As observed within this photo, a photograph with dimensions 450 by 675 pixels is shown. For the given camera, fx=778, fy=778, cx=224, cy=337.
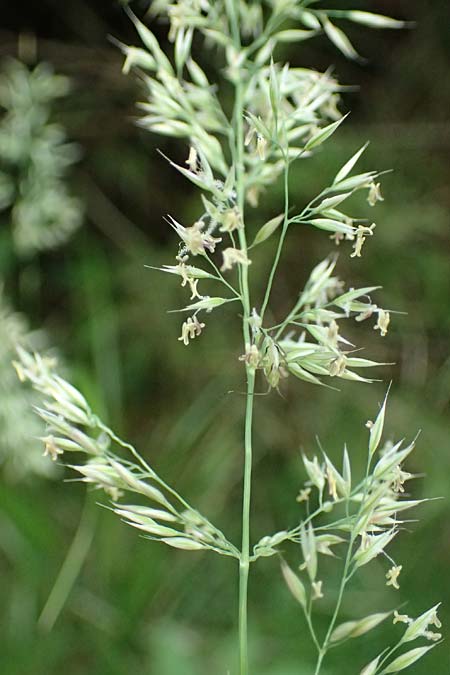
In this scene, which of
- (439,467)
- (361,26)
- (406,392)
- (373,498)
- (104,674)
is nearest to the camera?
(373,498)

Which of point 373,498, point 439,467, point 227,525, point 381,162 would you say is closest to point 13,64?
point 381,162

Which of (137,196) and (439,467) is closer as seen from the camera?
(439,467)

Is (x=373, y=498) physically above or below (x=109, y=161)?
above

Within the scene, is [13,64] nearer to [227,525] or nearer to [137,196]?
[137,196]

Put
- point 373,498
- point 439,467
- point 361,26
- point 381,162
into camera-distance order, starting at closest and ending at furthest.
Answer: point 373,498
point 439,467
point 381,162
point 361,26

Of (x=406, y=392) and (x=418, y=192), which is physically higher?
(x=418, y=192)

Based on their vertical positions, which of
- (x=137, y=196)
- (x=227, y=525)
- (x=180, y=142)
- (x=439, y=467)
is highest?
(x=180, y=142)

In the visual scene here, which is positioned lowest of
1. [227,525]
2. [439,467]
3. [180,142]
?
[227,525]

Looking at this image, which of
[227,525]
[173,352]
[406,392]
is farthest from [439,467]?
[173,352]

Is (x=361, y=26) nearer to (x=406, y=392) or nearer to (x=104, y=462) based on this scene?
(x=406, y=392)
